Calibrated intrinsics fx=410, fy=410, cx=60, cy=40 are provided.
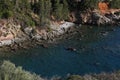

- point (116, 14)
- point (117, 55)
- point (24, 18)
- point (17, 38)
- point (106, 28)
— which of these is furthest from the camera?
point (116, 14)

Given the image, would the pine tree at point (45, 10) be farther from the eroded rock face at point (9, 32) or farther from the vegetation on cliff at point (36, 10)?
the eroded rock face at point (9, 32)

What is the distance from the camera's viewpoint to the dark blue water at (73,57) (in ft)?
227

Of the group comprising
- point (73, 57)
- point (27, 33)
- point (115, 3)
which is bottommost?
point (73, 57)

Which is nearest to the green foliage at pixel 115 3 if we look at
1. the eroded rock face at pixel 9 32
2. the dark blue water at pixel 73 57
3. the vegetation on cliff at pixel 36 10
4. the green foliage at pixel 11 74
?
the vegetation on cliff at pixel 36 10

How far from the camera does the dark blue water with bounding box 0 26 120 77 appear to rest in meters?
69.2

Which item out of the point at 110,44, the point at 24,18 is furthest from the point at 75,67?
the point at 24,18

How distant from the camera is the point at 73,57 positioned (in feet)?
245

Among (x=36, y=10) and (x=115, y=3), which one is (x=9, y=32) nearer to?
(x=36, y=10)

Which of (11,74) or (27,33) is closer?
(11,74)

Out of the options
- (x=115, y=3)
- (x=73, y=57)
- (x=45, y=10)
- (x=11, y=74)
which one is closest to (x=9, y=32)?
(x=45, y=10)

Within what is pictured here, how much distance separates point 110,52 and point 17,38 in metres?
18.6

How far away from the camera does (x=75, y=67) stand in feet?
231

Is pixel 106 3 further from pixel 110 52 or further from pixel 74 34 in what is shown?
pixel 110 52

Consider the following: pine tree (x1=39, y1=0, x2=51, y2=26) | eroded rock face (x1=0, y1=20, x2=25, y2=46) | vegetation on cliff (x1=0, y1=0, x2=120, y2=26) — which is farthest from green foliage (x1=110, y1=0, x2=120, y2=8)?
eroded rock face (x1=0, y1=20, x2=25, y2=46)
